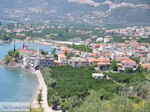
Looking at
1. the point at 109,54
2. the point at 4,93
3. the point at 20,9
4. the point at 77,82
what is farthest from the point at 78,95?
the point at 20,9

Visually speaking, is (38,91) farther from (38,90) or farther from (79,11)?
(79,11)

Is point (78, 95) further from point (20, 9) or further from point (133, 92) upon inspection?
point (20, 9)

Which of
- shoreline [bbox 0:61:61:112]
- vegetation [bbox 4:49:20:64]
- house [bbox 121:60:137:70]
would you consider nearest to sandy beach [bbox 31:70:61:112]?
shoreline [bbox 0:61:61:112]

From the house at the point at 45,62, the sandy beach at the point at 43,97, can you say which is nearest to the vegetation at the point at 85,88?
the sandy beach at the point at 43,97

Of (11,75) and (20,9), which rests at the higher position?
(20,9)

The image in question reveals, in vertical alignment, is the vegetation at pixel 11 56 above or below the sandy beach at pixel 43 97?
Result: above

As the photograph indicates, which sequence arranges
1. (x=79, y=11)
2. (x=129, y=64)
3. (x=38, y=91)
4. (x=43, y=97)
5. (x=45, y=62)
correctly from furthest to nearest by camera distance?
(x=79, y=11) → (x=129, y=64) → (x=45, y=62) → (x=38, y=91) → (x=43, y=97)

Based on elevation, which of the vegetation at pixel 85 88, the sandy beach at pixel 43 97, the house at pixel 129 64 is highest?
the house at pixel 129 64

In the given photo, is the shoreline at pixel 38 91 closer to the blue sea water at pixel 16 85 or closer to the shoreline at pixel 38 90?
the shoreline at pixel 38 90

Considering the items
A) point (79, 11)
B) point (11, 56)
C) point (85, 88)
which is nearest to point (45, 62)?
point (11, 56)
